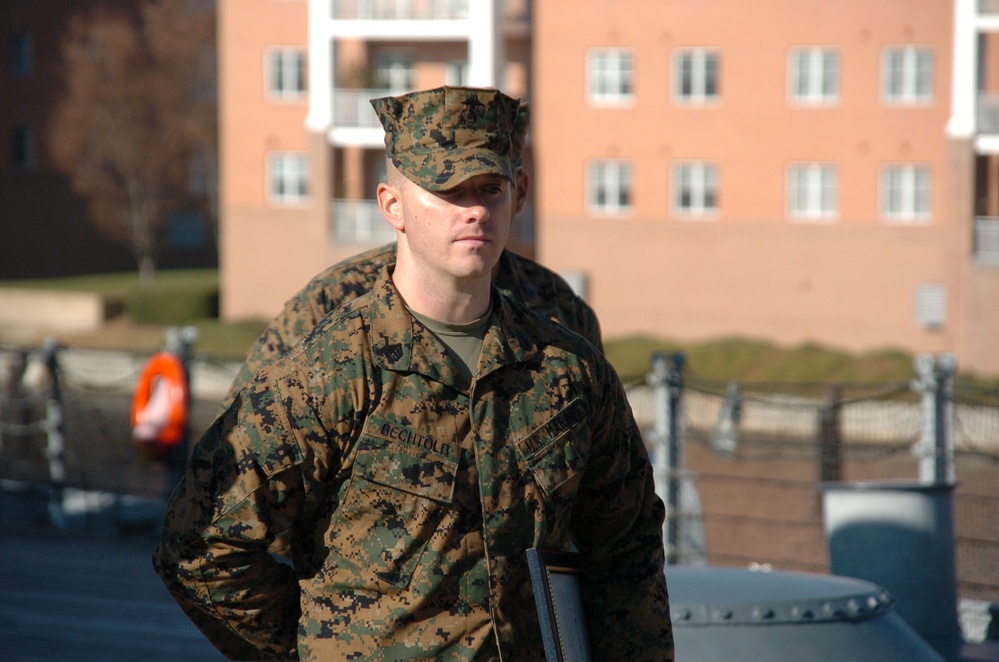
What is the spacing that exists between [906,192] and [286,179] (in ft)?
A: 51.3

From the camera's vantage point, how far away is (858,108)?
31469 mm

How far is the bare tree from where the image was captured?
145 ft

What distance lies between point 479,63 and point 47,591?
26378 mm

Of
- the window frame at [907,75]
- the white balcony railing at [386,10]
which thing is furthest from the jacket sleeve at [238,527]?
the white balcony railing at [386,10]

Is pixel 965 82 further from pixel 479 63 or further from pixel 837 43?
pixel 479 63

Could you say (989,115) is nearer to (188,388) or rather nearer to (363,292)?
(188,388)

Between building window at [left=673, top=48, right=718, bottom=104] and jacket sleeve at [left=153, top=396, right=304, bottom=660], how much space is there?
30416mm

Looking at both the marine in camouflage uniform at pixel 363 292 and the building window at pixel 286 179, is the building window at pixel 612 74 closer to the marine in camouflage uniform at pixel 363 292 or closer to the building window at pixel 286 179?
the building window at pixel 286 179

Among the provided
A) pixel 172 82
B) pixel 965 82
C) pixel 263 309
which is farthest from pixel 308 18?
pixel 965 82

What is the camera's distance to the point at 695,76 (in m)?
32.5

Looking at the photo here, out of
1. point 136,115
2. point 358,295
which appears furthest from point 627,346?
point 358,295

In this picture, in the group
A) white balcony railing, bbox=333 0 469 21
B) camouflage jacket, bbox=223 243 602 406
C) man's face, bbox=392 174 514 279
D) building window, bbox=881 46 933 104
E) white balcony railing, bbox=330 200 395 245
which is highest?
white balcony railing, bbox=333 0 469 21

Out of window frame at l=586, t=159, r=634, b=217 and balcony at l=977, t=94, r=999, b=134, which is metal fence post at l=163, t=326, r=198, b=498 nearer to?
balcony at l=977, t=94, r=999, b=134

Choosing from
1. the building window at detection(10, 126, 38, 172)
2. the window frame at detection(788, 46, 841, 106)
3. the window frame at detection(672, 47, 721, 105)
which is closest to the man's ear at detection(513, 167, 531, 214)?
the window frame at detection(788, 46, 841, 106)
